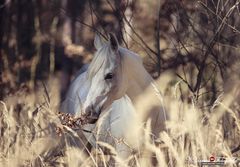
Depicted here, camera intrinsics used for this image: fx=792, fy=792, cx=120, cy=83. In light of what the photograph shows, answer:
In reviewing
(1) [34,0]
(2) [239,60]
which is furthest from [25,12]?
(2) [239,60]

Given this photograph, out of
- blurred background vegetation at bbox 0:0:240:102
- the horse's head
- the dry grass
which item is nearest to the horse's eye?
the horse's head

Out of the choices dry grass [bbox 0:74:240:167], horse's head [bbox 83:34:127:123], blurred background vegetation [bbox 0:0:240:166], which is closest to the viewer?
dry grass [bbox 0:74:240:167]

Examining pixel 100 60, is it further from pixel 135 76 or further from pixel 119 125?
pixel 119 125

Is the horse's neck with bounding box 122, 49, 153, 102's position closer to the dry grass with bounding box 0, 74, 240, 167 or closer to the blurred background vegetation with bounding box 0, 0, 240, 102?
the dry grass with bounding box 0, 74, 240, 167

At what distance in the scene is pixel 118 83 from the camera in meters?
5.68

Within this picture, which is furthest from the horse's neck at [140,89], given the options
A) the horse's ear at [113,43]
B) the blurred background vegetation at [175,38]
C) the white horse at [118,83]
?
the blurred background vegetation at [175,38]

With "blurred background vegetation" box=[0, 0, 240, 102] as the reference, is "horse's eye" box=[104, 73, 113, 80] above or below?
below

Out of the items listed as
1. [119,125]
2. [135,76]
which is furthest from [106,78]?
[119,125]

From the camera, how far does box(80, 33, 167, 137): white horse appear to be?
5.55 metres

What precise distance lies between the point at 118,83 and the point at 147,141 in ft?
4.60

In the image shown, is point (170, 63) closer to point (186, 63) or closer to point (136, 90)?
point (186, 63)

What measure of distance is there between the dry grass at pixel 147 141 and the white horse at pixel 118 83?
0.18m

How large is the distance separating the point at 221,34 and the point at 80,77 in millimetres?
1365

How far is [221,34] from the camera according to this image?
7.25 metres
